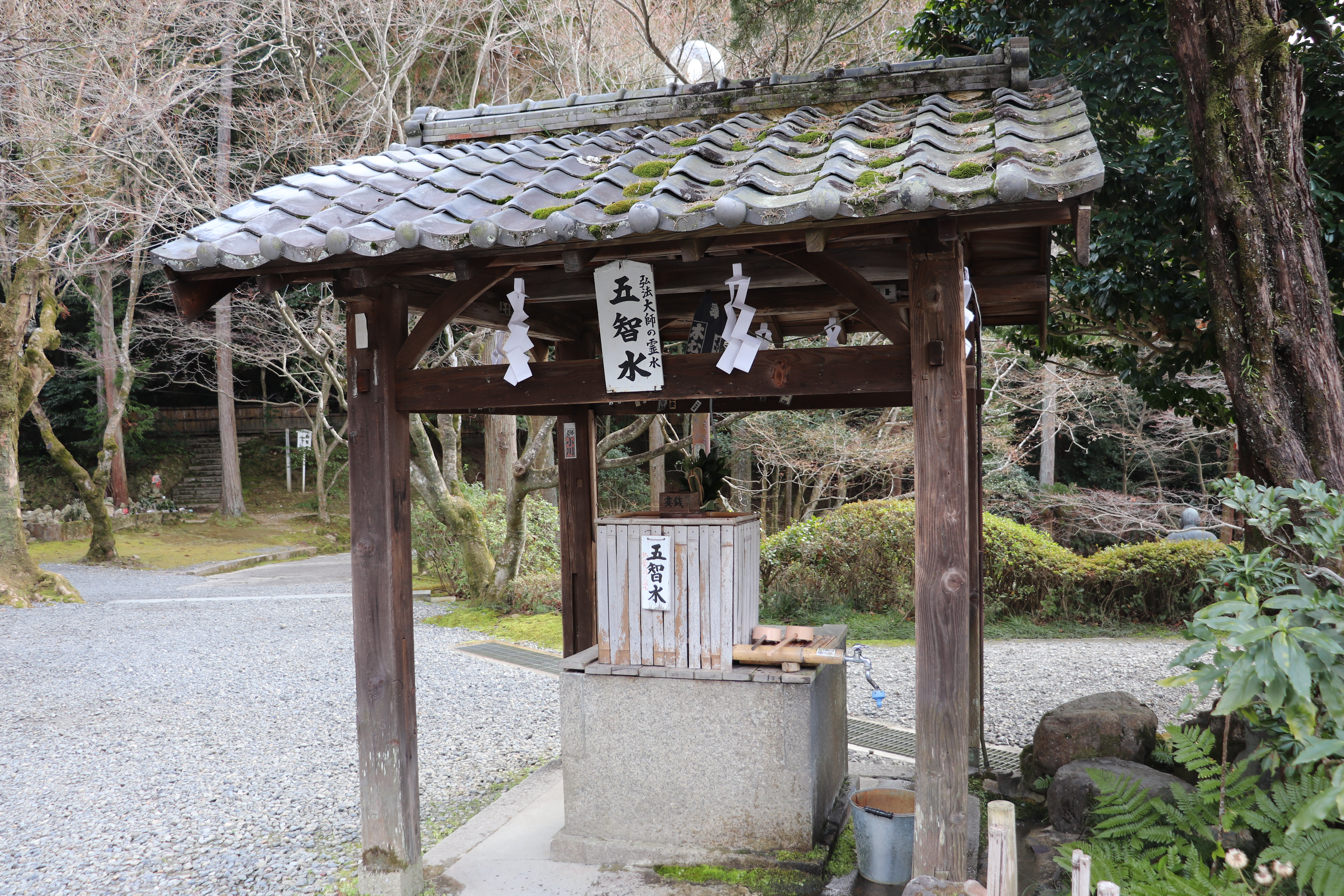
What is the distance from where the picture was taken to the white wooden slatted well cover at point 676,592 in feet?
13.2

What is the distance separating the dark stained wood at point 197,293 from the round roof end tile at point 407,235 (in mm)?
810

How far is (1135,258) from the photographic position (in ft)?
19.8

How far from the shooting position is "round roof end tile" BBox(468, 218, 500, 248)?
10.0 ft

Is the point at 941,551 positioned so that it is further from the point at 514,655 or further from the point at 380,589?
the point at 514,655

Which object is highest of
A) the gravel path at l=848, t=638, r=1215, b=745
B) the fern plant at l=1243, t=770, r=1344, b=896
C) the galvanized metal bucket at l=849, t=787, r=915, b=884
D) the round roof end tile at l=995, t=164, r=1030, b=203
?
the round roof end tile at l=995, t=164, r=1030, b=203

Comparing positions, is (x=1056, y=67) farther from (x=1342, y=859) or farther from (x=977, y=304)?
(x=1342, y=859)

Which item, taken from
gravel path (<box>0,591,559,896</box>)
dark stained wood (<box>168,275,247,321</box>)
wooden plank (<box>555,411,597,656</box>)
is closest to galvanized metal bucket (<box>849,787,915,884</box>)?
wooden plank (<box>555,411,597,656</box>)

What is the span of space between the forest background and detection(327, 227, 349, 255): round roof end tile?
425 centimetres

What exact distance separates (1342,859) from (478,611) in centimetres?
989

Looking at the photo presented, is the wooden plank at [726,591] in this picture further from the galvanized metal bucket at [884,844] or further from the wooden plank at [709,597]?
the galvanized metal bucket at [884,844]

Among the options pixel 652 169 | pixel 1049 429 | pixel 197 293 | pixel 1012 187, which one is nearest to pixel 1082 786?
pixel 1012 187

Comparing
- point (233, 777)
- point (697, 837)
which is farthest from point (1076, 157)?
point (233, 777)

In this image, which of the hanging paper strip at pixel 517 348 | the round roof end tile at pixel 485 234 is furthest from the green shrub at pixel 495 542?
the round roof end tile at pixel 485 234

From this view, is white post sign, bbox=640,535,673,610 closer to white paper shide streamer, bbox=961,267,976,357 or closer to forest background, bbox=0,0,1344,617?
white paper shide streamer, bbox=961,267,976,357
